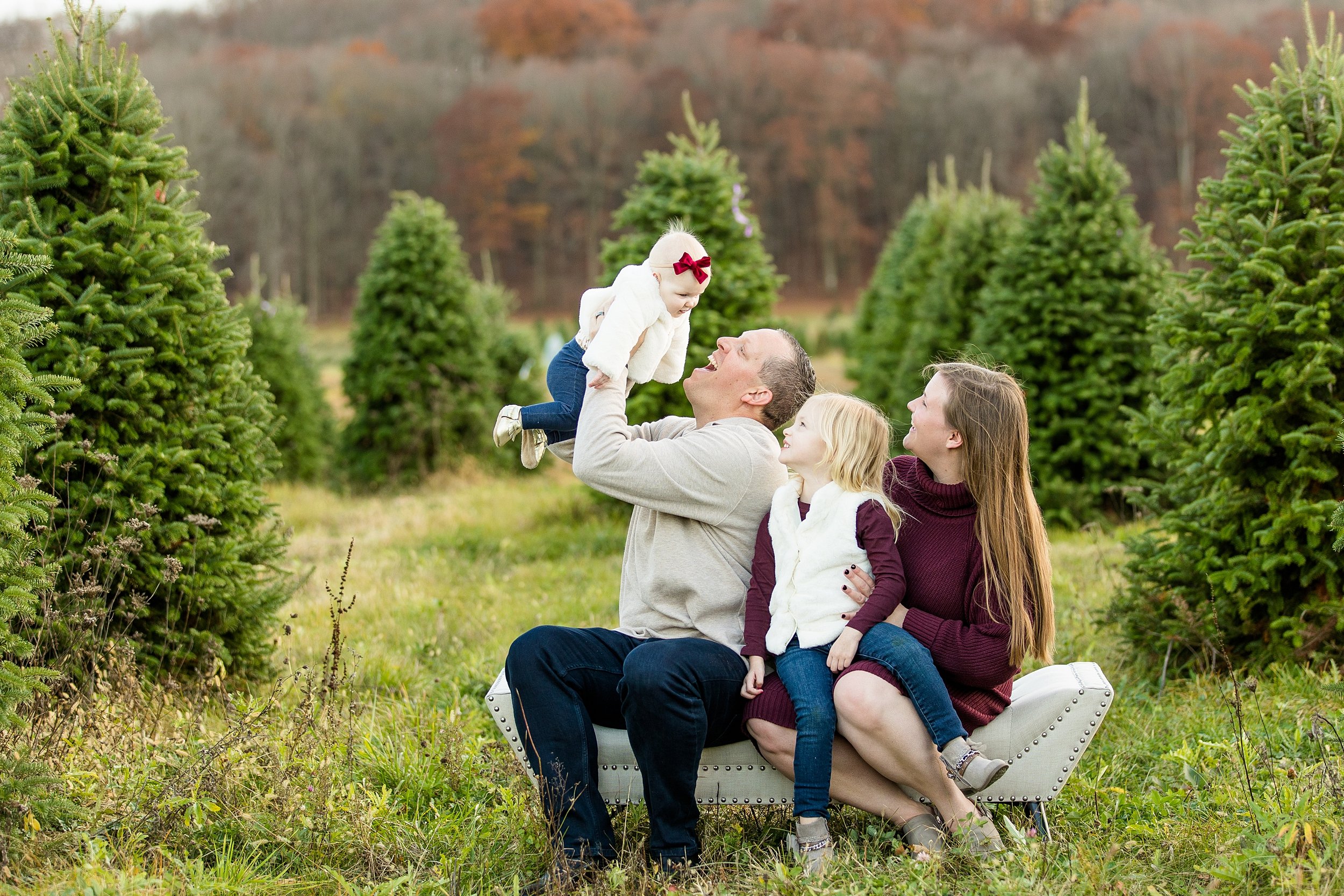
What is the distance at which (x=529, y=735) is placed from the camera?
3045 millimetres

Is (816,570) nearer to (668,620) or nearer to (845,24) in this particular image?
(668,620)

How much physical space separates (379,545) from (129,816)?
5.22 m

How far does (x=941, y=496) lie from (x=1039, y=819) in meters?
Result: 0.92

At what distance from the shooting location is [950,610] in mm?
3076

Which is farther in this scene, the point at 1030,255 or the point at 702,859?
the point at 1030,255

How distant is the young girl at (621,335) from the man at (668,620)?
4.2 inches

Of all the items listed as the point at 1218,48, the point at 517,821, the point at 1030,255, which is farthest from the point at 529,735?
the point at 1218,48

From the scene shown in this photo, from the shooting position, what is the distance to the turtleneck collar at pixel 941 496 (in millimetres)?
3123

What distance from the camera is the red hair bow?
3.21m

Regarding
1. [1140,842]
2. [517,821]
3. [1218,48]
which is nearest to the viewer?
[1140,842]

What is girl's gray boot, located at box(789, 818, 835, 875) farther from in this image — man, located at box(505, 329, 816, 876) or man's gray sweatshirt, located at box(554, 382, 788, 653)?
man's gray sweatshirt, located at box(554, 382, 788, 653)

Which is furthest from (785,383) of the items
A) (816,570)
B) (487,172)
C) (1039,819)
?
(487,172)

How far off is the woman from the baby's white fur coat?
0.75 m

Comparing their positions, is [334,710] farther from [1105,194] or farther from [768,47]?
[768,47]
